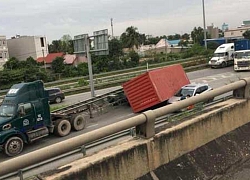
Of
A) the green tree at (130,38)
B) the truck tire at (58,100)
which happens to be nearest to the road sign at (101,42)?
the truck tire at (58,100)

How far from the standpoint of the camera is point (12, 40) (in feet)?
268

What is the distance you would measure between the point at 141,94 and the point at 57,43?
89142mm

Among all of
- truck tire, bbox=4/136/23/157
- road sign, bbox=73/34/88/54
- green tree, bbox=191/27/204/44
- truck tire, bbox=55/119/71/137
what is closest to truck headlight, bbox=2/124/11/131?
truck tire, bbox=4/136/23/157

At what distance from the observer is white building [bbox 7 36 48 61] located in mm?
78000

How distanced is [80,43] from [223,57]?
2352 cm

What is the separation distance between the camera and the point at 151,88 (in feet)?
60.5

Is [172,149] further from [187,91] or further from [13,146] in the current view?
[187,91]

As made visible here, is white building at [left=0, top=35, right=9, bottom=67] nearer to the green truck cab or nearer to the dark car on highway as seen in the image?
the dark car on highway

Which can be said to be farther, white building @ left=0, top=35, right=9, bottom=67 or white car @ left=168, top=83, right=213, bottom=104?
white building @ left=0, top=35, right=9, bottom=67

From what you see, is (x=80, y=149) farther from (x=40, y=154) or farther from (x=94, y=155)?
(x=40, y=154)

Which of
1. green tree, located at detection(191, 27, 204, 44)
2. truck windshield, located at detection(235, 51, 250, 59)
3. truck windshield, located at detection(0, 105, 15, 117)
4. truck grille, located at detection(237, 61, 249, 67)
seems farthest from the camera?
green tree, located at detection(191, 27, 204, 44)

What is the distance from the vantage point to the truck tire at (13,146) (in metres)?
12.1

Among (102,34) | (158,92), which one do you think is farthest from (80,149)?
(102,34)

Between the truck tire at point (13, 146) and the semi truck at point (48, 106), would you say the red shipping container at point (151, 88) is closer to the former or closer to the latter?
the semi truck at point (48, 106)
